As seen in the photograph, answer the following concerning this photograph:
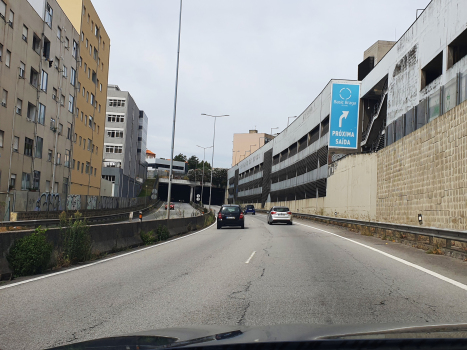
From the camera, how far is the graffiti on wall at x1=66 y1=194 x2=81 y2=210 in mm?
40688

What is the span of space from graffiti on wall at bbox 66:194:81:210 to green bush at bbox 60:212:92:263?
100 ft

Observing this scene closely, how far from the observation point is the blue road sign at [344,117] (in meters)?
42.7

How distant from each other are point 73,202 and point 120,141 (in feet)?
138

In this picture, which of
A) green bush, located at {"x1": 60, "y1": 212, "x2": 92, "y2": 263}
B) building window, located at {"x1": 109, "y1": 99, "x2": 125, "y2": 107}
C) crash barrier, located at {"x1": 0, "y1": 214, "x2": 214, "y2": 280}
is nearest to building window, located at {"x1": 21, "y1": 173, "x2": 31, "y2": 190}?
crash barrier, located at {"x1": 0, "y1": 214, "x2": 214, "y2": 280}

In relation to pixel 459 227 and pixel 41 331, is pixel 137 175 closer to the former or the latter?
pixel 459 227

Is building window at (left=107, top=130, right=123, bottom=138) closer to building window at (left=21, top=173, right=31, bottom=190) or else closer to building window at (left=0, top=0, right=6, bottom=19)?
building window at (left=21, top=173, right=31, bottom=190)

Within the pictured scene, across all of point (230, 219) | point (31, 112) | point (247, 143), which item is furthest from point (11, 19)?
point (247, 143)

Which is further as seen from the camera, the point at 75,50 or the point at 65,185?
the point at 75,50

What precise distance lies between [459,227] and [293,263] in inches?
276

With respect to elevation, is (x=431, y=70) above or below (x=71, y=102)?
below

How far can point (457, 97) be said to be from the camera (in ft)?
55.8

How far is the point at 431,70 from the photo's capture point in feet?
83.2

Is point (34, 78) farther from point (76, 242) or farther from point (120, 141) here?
point (120, 141)

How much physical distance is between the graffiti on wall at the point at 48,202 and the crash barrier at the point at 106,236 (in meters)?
15.1
